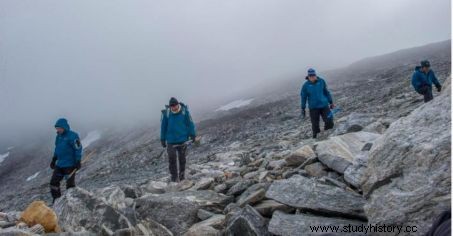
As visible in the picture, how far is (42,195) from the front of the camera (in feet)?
86.5

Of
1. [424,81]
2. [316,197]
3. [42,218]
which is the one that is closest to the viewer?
[316,197]

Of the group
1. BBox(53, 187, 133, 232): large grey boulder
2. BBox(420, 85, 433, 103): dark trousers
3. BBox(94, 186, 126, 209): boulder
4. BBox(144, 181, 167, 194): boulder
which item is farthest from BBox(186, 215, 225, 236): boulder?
BBox(420, 85, 433, 103): dark trousers

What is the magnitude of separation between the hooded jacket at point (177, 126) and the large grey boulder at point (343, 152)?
16.6ft

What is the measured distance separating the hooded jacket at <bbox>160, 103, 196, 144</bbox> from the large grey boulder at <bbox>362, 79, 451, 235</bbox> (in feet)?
25.8

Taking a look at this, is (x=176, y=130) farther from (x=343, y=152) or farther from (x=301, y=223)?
(x=301, y=223)

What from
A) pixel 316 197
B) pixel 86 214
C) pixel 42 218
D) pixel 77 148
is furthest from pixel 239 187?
pixel 77 148

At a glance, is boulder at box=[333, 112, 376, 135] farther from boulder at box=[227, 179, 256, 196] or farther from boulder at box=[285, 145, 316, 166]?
boulder at box=[227, 179, 256, 196]

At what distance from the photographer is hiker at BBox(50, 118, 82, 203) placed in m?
13.3

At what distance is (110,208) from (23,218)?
2.22 m

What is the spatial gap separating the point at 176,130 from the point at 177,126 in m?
0.14

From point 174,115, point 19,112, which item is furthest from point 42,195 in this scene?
point 19,112

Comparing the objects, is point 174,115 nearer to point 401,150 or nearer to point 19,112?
point 401,150

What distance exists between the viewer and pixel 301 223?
6.98m

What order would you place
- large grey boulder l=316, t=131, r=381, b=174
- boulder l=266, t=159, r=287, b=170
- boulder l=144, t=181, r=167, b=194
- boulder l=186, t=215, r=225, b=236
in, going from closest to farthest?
boulder l=186, t=215, r=225, b=236 → large grey boulder l=316, t=131, r=381, b=174 → boulder l=266, t=159, r=287, b=170 → boulder l=144, t=181, r=167, b=194
